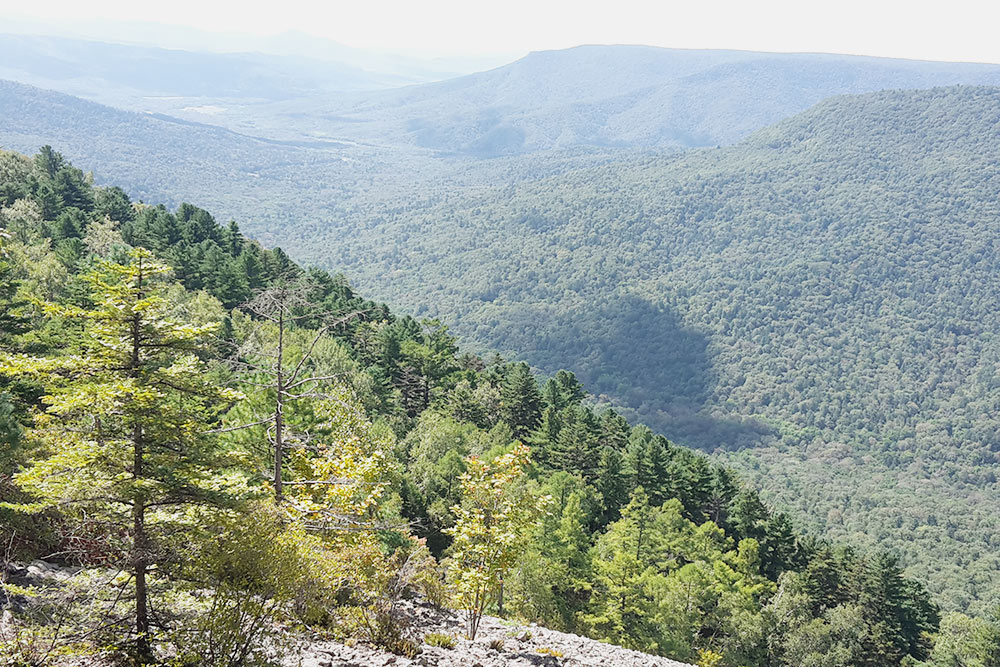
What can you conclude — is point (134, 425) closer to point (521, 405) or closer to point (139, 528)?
→ point (139, 528)

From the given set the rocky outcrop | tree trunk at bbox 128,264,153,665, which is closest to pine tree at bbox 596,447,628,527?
the rocky outcrop

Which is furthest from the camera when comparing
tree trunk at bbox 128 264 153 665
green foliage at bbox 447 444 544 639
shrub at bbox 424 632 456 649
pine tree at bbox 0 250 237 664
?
green foliage at bbox 447 444 544 639

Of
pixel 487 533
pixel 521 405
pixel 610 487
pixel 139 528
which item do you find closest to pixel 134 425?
pixel 139 528

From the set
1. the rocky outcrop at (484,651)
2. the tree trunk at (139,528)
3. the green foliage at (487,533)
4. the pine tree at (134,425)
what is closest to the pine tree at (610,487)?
the rocky outcrop at (484,651)

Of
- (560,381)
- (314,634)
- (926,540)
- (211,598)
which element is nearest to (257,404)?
(314,634)

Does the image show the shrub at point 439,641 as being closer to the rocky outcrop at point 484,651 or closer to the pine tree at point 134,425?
the rocky outcrop at point 484,651

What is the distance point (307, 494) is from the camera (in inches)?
663

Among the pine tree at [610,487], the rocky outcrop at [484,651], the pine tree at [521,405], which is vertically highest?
the rocky outcrop at [484,651]

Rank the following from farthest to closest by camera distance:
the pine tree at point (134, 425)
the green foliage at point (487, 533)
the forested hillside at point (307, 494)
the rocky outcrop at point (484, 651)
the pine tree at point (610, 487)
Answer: the pine tree at point (610, 487)
the green foliage at point (487, 533)
the rocky outcrop at point (484, 651)
the forested hillside at point (307, 494)
the pine tree at point (134, 425)

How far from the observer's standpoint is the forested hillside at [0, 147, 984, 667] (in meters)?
10.6

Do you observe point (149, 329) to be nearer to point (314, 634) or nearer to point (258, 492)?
point (258, 492)

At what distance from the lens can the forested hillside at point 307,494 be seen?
10.6 m

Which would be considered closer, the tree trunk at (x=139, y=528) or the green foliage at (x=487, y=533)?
the tree trunk at (x=139, y=528)

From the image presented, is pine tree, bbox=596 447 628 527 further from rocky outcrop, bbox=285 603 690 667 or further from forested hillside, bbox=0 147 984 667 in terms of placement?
rocky outcrop, bbox=285 603 690 667
